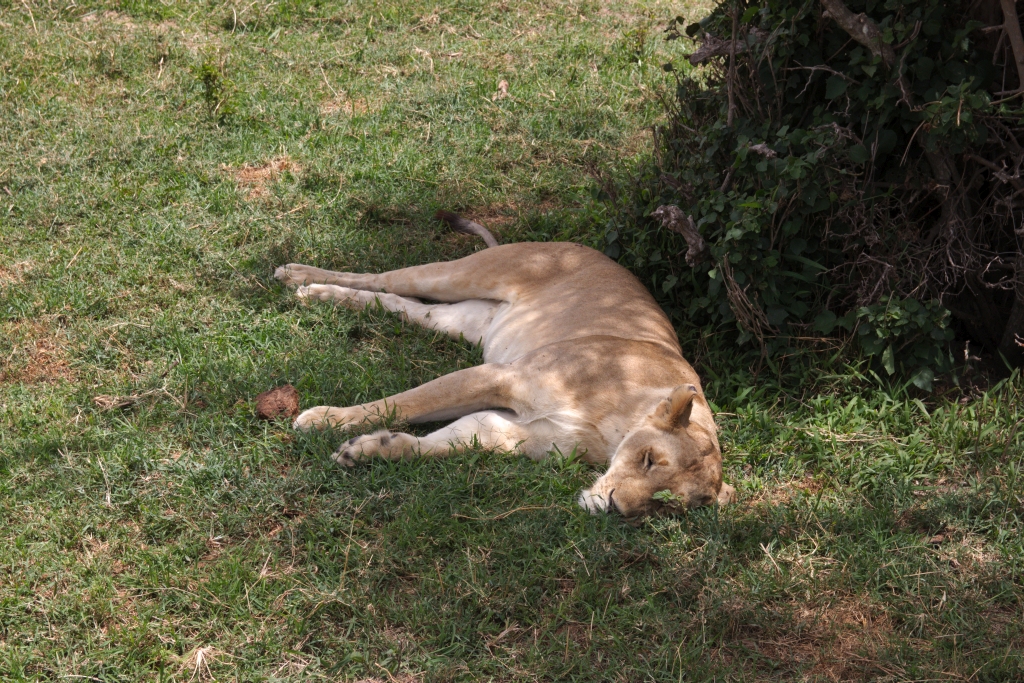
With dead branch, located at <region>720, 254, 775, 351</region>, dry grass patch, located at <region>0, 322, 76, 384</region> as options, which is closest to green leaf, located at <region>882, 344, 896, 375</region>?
dead branch, located at <region>720, 254, 775, 351</region>

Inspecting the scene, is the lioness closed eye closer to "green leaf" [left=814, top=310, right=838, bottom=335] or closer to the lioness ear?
the lioness ear

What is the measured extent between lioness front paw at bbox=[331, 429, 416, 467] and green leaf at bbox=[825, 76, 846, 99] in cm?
261

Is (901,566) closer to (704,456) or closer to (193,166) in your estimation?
(704,456)

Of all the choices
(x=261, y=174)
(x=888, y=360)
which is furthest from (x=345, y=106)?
(x=888, y=360)

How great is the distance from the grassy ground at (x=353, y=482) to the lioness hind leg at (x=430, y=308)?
113 millimetres

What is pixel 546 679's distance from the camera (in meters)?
3.24

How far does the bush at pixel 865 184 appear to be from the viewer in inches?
173

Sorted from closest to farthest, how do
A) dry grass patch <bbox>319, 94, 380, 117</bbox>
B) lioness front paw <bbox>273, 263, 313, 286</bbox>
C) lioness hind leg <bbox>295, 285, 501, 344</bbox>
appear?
lioness hind leg <bbox>295, 285, 501, 344</bbox>
lioness front paw <bbox>273, 263, 313, 286</bbox>
dry grass patch <bbox>319, 94, 380, 117</bbox>

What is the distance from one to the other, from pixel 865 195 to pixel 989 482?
150cm

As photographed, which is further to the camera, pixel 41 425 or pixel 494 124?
pixel 494 124

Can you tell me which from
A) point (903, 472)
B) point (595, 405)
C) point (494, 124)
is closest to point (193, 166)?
point (494, 124)

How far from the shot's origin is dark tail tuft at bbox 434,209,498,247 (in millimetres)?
5969

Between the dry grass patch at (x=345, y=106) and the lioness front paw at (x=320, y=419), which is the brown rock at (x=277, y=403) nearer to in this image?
the lioness front paw at (x=320, y=419)

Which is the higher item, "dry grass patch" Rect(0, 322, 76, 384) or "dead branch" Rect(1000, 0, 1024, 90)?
"dead branch" Rect(1000, 0, 1024, 90)
